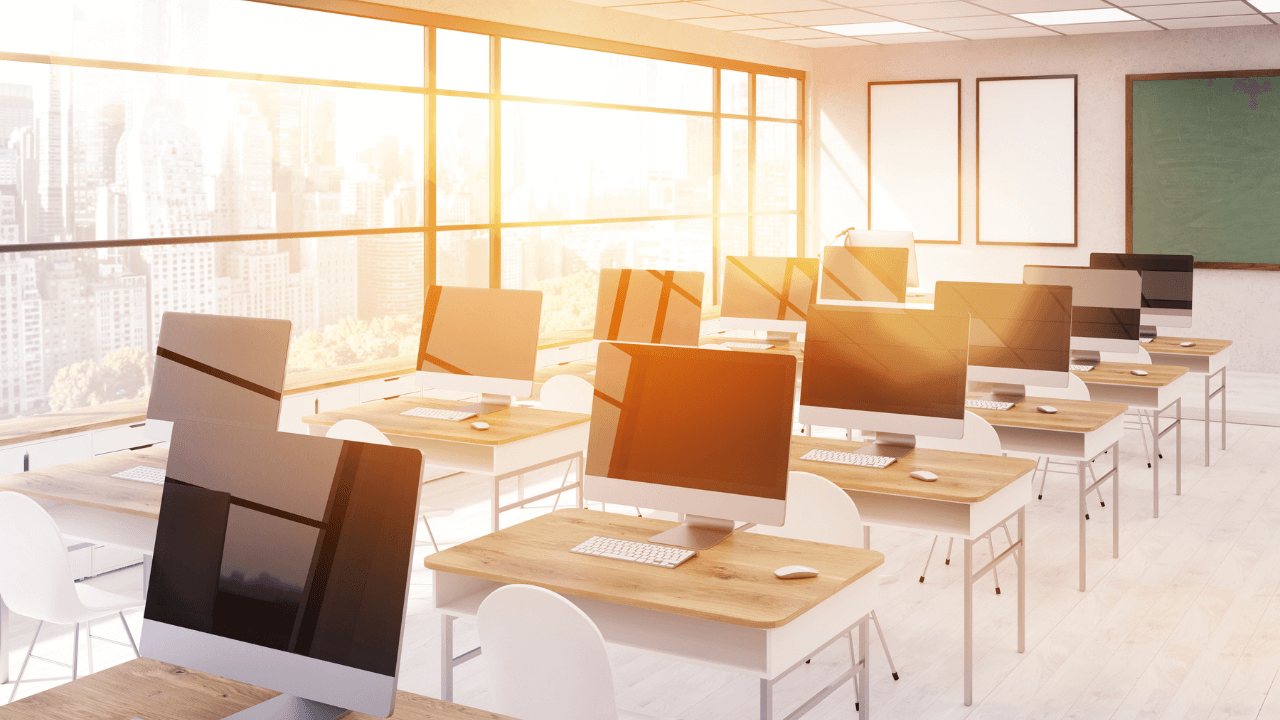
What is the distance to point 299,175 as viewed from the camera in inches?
220

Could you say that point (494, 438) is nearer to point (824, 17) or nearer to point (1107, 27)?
point (824, 17)

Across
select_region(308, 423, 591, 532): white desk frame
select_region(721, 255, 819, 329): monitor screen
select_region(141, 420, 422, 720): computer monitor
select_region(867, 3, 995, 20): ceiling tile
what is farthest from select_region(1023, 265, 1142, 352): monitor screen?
select_region(141, 420, 422, 720): computer monitor

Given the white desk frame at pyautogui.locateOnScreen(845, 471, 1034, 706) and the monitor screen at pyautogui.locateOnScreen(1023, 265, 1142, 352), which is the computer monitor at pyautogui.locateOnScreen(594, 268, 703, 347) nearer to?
the monitor screen at pyautogui.locateOnScreen(1023, 265, 1142, 352)

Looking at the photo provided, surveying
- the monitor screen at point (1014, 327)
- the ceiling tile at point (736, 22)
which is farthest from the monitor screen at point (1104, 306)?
the ceiling tile at point (736, 22)

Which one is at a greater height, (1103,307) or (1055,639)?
(1103,307)

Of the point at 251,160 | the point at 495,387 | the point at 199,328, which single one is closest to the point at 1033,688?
the point at 495,387

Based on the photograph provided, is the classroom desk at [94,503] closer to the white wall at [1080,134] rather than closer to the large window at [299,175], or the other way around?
the large window at [299,175]

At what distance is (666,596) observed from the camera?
247 centimetres

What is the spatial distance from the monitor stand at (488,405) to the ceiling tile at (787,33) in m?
4.80

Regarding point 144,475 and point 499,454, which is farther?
point 499,454

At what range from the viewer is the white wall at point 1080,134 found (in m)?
8.78

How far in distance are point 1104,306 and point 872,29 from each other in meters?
3.93

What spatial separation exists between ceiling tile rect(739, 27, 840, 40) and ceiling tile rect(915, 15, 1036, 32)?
85 centimetres

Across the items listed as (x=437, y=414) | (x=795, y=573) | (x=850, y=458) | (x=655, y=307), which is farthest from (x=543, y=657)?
(x=655, y=307)
